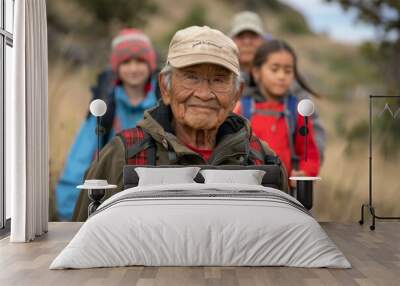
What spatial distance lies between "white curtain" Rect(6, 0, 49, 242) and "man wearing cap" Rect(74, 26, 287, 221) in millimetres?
1001

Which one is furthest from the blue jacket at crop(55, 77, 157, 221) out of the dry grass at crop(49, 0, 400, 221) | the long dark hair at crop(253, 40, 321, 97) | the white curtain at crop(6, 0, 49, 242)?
the long dark hair at crop(253, 40, 321, 97)

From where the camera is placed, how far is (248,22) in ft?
24.6

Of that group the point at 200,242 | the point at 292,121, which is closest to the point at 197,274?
the point at 200,242

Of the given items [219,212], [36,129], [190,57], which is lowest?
[219,212]

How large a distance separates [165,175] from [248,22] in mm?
2229

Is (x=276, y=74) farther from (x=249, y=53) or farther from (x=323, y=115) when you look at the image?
(x=323, y=115)

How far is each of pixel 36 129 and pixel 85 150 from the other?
1163 millimetres

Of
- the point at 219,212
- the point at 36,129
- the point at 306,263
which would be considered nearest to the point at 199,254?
the point at 219,212

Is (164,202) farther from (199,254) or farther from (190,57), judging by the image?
(190,57)

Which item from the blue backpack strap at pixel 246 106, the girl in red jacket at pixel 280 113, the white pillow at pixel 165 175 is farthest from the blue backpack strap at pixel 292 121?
the white pillow at pixel 165 175

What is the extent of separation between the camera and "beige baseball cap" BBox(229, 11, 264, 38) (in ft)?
24.4

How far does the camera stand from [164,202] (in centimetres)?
482

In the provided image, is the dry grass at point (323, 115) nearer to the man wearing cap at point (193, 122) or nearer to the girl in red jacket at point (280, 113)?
the girl in red jacket at point (280, 113)

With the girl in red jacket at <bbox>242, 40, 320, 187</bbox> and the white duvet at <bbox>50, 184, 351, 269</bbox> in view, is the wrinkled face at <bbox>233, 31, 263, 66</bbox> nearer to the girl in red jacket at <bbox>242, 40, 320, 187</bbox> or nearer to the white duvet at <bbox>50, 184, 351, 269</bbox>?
the girl in red jacket at <bbox>242, 40, 320, 187</bbox>
